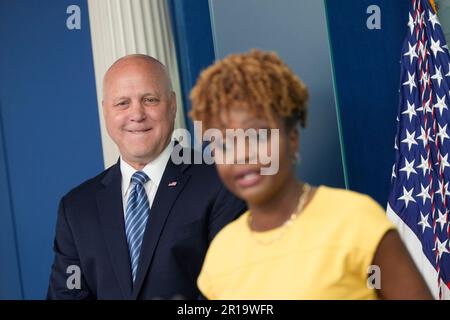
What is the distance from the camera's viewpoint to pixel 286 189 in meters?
1.73

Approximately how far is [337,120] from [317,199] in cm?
211

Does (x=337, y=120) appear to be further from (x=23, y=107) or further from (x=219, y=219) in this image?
(x=23, y=107)

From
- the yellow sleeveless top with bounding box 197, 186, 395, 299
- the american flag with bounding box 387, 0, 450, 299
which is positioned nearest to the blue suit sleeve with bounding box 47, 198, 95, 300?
the yellow sleeveless top with bounding box 197, 186, 395, 299

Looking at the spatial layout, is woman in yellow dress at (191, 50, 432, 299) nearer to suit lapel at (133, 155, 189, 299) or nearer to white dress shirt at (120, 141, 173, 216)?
suit lapel at (133, 155, 189, 299)

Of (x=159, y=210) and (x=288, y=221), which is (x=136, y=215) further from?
(x=288, y=221)

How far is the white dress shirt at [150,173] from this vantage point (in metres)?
3.07

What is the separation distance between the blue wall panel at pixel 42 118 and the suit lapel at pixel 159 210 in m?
1.68

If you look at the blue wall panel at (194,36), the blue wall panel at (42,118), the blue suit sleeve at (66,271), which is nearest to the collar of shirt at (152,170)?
the blue suit sleeve at (66,271)

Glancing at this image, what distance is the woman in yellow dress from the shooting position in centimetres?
164

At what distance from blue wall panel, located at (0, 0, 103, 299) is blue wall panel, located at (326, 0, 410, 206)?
4.98ft

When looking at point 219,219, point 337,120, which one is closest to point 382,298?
point 219,219

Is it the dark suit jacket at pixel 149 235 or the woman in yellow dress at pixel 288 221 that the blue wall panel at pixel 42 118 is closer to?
the dark suit jacket at pixel 149 235

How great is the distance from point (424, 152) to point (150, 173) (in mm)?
1504
